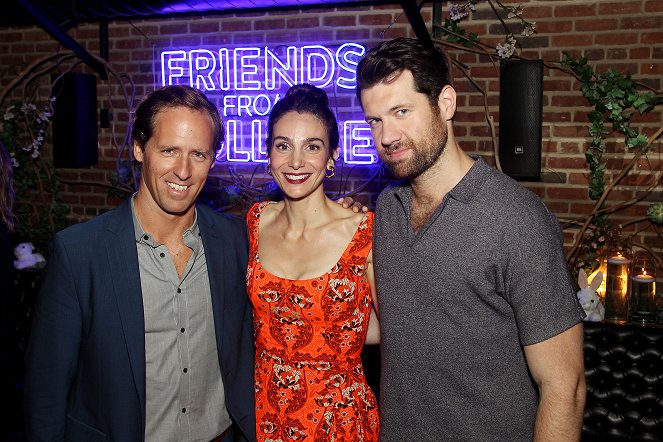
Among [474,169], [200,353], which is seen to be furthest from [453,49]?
[200,353]

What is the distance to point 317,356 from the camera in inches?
89.3

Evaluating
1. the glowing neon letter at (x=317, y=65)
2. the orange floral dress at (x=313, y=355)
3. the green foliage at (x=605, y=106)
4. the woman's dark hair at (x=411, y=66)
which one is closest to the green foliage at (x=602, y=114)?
the green foliage at (x=605, y=106)

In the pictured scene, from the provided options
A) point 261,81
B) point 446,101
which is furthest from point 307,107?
point 261,81

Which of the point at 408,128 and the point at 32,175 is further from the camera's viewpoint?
the point at 32,175

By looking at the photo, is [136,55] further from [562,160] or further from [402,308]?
[402,308]

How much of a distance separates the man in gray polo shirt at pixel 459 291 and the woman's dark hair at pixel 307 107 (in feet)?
1.49

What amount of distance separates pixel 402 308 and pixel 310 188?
70 cm

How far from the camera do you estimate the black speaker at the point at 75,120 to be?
192 inches

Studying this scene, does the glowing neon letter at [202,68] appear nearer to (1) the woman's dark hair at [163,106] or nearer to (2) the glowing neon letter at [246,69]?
(2) the glowing neon letter at [246,69]

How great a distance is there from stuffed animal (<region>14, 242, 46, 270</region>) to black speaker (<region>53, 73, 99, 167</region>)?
30.2 inches

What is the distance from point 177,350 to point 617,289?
2.96 metres

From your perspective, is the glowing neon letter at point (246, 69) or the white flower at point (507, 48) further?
the glowing neon letter at point (246, 69)

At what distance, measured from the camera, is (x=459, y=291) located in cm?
174

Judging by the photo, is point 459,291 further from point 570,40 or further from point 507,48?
point 570,40
